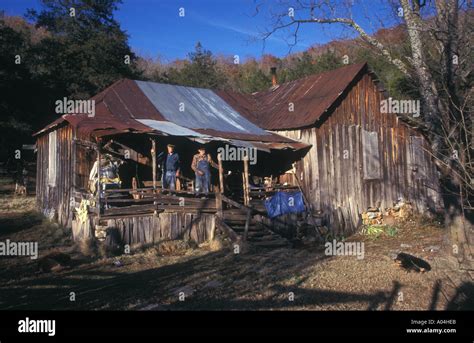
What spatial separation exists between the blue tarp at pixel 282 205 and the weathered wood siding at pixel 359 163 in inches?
27.3

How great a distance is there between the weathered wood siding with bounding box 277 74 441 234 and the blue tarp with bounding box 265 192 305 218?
69 centimetres

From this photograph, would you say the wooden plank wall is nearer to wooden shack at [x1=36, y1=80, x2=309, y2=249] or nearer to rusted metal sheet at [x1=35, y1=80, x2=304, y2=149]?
wooden shack at [x1=36, y1=80, x2=309, y2=249]

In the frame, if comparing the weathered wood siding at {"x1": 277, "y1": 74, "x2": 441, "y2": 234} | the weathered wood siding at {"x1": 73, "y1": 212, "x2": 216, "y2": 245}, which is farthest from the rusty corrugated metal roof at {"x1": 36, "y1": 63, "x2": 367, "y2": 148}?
the weathered wood siding at {"x1": 73, "y1": 212, "x2": 216, "y2": 245}

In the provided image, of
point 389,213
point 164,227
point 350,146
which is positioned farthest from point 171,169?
point 389,213

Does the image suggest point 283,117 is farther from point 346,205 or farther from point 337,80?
point 346,205

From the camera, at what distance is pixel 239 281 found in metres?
8.80

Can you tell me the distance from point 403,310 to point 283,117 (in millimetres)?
11148

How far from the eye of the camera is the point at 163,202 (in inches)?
522

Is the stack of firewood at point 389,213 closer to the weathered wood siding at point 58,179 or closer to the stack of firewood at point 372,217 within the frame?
the stack of firewood at point 372,217

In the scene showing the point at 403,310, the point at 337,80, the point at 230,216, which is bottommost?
the point at 403,310

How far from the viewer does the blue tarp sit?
1490 cm

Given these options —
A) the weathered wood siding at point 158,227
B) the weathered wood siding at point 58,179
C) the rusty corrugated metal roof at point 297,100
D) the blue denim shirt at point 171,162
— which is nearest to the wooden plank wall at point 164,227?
the weathered wood siding at point 158,227
